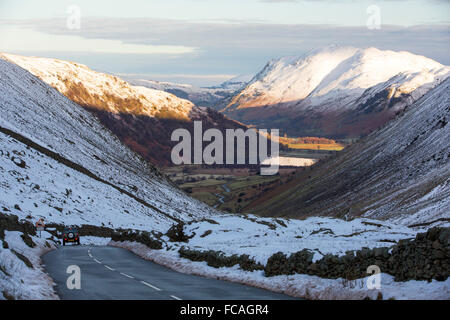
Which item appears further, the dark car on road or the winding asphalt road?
the dark car on road

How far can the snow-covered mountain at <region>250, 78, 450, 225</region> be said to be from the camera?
73.8m

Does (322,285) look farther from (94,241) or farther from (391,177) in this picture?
(391,177)

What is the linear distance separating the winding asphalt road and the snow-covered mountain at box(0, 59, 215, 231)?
19095mm

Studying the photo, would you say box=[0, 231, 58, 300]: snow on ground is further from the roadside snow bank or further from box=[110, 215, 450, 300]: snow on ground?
box=[110, 215, 450, 300]: snow on ground

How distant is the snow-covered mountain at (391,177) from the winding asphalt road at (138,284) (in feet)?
118

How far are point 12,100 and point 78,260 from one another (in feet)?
247

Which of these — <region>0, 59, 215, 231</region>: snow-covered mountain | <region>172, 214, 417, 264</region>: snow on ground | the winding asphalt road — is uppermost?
<region>0, 59, 215, 231</region>: snow-covered mountain

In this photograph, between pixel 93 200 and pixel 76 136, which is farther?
pixel 76 136

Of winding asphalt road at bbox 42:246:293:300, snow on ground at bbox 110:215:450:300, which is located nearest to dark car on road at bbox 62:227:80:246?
snow on ground at bbox 110:215:450:300

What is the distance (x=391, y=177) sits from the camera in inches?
4112

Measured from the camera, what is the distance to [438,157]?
9450 centimetres

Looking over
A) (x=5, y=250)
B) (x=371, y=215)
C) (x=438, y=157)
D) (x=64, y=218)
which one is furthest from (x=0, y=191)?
(x=438, y=157)

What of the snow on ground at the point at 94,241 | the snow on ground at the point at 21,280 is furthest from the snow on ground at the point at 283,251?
the snow on ground at the point at 21,280
